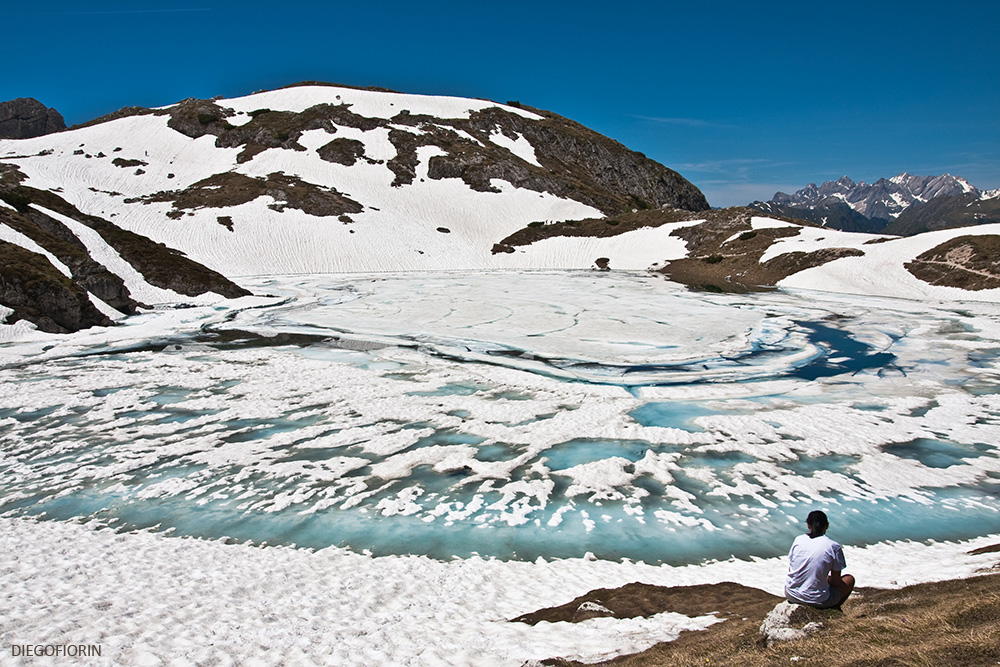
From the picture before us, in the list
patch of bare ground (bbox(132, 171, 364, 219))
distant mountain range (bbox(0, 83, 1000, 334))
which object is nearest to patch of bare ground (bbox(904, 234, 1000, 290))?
distant mountain range (bbox(0, 83, 1000, 334))

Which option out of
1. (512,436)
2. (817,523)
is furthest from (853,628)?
(512,436)

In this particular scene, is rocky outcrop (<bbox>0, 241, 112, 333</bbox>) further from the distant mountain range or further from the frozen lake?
the frozen lake

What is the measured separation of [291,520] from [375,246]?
5428cm

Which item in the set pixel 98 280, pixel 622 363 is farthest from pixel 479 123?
pixel 622 363

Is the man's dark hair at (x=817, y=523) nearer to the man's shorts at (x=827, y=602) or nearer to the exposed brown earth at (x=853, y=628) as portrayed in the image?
the man's shorts at (x=827, y=602)

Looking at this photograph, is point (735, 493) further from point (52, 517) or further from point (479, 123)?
point (479, 123)

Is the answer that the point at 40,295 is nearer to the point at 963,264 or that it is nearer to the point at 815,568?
the point at 815,568

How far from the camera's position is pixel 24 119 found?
11294cm

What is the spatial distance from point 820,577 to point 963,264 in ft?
136

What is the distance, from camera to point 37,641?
5105 mm

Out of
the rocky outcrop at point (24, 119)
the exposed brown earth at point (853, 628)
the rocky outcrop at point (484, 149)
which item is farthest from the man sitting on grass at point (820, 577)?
the rocky outcrop at point (24, 119)

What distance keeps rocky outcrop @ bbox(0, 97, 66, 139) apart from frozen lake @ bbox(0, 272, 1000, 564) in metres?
129

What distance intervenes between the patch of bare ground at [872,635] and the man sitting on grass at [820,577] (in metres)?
0.13

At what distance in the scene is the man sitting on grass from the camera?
5.18 metres
